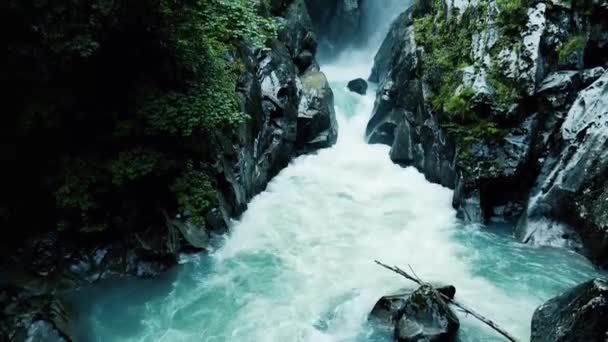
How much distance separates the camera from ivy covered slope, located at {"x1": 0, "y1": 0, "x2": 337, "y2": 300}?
5707 millimetres

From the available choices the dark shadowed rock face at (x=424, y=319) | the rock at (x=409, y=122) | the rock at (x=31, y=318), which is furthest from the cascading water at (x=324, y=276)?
the rock at (x=409, y=122)

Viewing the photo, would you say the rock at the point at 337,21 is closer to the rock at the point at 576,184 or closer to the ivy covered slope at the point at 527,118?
the ivy covered slope at the point at 527,118

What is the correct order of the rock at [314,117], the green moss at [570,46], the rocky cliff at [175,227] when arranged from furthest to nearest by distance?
the rock at [314,117]
the green moss at [570,46]
the rocky cliff at [175,227]

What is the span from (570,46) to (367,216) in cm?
604

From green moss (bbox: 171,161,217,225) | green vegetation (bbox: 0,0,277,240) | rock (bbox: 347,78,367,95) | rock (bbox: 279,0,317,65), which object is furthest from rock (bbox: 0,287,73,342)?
rock (bbox: 347,78,367,95)

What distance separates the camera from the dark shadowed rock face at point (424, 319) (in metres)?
5.43

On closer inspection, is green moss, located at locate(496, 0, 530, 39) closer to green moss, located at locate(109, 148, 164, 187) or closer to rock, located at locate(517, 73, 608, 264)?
rock, located at locate(517, 73, 608, 264)

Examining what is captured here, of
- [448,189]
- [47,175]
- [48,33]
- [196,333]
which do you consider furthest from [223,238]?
[448,189]

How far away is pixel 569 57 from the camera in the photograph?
9.42 meters

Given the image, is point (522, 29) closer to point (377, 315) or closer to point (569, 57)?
point (569, 57)

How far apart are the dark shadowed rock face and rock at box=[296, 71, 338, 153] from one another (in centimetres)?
899

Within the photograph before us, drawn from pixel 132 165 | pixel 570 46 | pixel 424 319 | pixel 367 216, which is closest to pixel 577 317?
pixel 424 319

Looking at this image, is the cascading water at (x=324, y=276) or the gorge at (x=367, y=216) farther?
the gorge at (x=367, y=216)

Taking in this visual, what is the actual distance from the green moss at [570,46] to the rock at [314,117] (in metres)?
7.35
